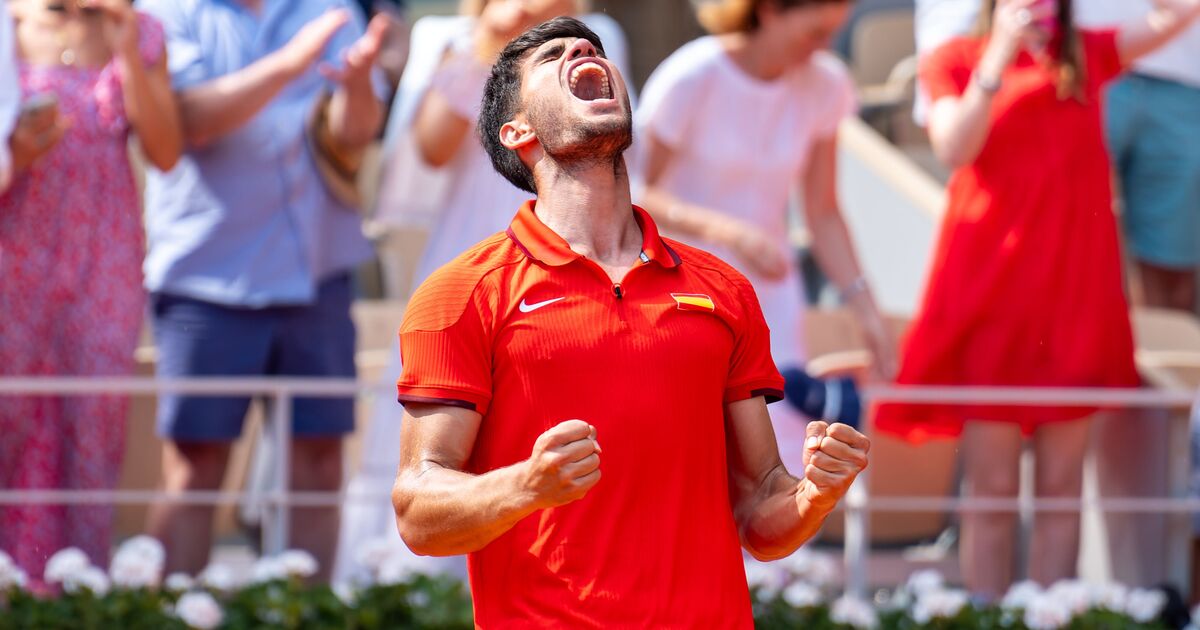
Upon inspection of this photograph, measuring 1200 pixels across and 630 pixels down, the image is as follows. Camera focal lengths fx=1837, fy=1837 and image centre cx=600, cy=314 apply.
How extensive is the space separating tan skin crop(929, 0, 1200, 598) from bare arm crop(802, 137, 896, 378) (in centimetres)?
47

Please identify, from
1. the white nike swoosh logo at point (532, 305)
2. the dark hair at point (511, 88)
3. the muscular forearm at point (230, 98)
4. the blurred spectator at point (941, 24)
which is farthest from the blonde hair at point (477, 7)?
the white nike swoosh logo at point (532, 305)

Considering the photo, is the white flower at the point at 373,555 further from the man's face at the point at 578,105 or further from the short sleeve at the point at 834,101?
the man's face at the point at 578,105

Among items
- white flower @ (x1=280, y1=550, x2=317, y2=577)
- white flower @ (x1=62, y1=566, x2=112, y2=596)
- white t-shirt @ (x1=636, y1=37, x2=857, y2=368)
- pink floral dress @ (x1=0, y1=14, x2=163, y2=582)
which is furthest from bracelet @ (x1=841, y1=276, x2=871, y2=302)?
white flower @ (x1=62, y1=566, x2=112, y2=596)

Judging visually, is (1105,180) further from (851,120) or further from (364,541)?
(851,120)

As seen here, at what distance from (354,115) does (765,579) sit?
5.81 feet

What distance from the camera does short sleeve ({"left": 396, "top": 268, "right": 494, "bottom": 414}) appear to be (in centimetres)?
251

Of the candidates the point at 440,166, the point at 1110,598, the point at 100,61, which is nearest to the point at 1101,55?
the point at 1110,598

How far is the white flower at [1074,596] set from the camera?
495 centimetres

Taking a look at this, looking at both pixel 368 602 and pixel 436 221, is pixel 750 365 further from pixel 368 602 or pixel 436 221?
pixel 436 221

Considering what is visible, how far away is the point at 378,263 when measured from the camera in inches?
332

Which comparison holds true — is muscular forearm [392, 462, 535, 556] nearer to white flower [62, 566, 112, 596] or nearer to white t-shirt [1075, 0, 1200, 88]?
white flower [62, 566, 112, 596]

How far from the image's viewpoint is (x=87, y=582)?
Answer: 4715 millimetres

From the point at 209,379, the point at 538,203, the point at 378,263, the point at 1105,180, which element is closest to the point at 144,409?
the point at 209,379

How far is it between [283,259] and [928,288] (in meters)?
1.89
